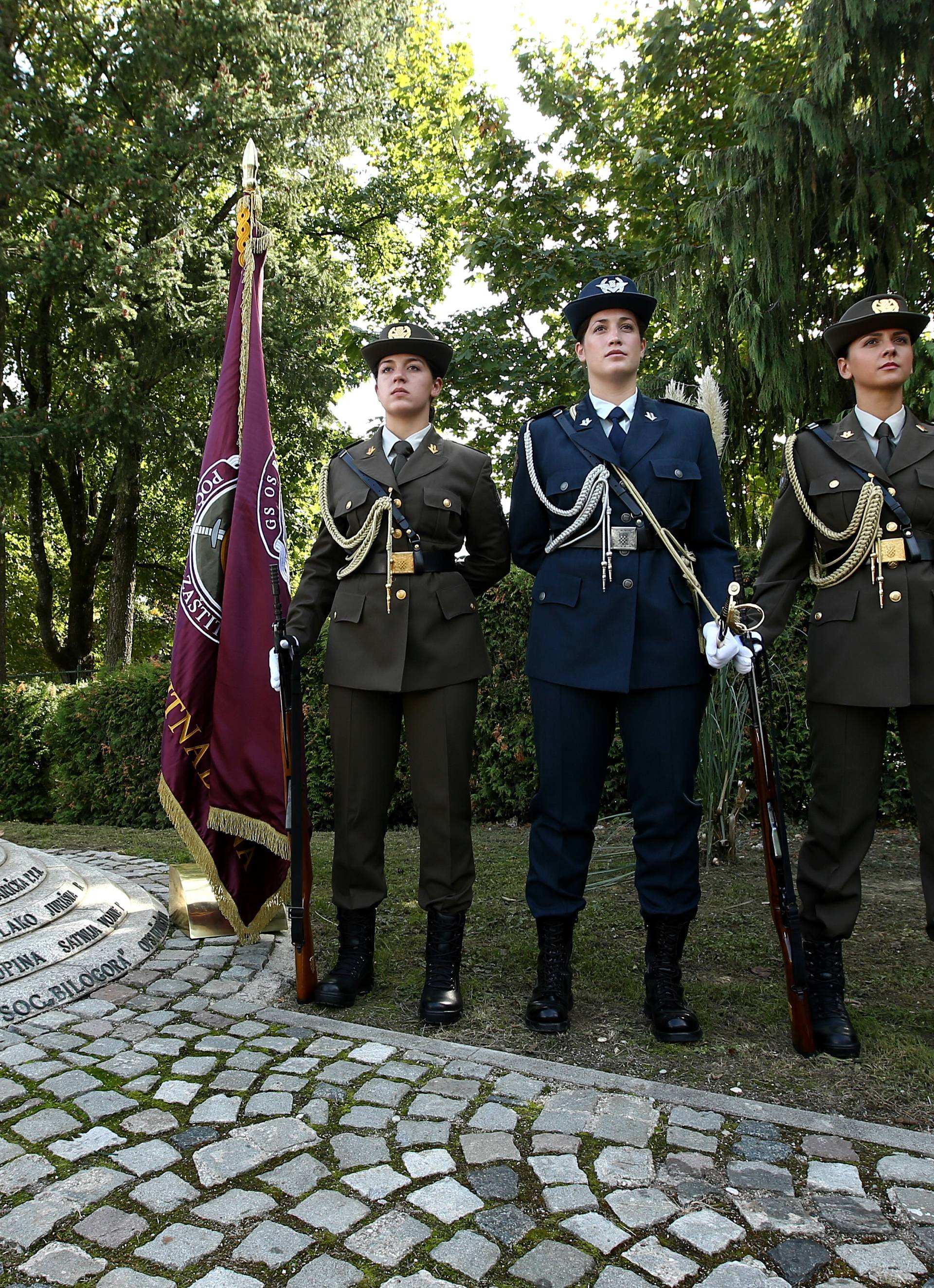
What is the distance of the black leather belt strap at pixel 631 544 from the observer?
302cm

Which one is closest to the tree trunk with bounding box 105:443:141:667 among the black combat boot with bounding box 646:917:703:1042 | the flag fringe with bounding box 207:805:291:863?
the flag fringe with bounding box 207:805:291:863

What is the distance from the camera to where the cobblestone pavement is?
1892 millimetres

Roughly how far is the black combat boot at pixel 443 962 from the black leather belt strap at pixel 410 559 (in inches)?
41.7

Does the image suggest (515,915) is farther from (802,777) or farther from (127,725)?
(127,725)

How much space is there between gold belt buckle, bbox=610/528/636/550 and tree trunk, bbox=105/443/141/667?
12.6m

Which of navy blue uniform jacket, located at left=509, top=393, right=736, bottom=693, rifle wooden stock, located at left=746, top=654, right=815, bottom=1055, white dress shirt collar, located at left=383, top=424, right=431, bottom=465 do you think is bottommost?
rifle wooden stock, located at left=746, top=654, right=815, bottom=1055

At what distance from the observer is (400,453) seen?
11.0ft

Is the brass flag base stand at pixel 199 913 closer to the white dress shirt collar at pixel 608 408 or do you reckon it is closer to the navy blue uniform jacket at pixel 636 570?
the navy blue uniform jacket at pixel 636 570

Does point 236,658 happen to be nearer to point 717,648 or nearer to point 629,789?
point 629,789

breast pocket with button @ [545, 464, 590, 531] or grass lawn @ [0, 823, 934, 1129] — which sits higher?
breast pocket with button @ [545, 464, 590, 531]

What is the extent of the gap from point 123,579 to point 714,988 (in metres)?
14.0

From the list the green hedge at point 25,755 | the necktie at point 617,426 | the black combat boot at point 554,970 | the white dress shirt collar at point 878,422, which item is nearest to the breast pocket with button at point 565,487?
the necktie at point 617,426

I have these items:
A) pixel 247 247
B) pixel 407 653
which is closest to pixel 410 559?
pixel 407 653

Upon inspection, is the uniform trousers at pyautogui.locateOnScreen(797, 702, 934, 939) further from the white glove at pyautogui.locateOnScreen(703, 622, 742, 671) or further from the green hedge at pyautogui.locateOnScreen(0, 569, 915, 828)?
the green hedge at pyautogui.locateOnScreen(0, 569, 915, 828)
